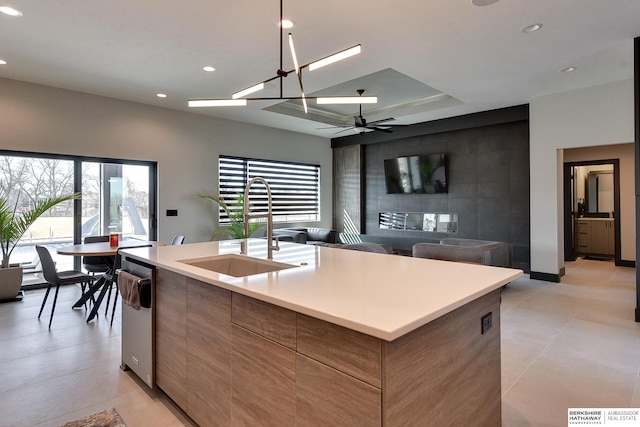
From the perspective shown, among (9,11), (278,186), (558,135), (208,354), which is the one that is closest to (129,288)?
(208,354)

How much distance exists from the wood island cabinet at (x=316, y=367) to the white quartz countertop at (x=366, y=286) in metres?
0.07

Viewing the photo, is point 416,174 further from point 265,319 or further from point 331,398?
point 331,398

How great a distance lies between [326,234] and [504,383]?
5.03 metres

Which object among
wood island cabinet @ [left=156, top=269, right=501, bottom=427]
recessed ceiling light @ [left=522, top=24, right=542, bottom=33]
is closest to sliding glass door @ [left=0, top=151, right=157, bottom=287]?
wood island cabinet @ [left=156, top=269, right=501, bottom=427]

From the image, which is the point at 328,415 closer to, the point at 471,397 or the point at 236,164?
the point at 471,397

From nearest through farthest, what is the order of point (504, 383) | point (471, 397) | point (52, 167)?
point (471, 397) → point (504, 383) → point (52, 167)

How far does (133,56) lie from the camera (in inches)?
155

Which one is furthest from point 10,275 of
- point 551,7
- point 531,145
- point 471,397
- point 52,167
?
point 531,145

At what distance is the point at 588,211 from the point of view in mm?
8055

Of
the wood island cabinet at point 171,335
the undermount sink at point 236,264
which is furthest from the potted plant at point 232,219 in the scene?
the wood island cabinet at point 171,335

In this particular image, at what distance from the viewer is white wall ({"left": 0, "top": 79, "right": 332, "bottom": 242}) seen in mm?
4766

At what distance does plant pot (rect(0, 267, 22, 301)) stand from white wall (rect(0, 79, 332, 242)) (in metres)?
1.66

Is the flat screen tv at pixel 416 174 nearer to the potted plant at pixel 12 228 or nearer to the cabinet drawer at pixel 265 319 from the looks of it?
the potted plant at pixel 12 228

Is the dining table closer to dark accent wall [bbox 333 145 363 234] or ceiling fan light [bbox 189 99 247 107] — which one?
ceiling fan light [bbox 189 99 247 107]
